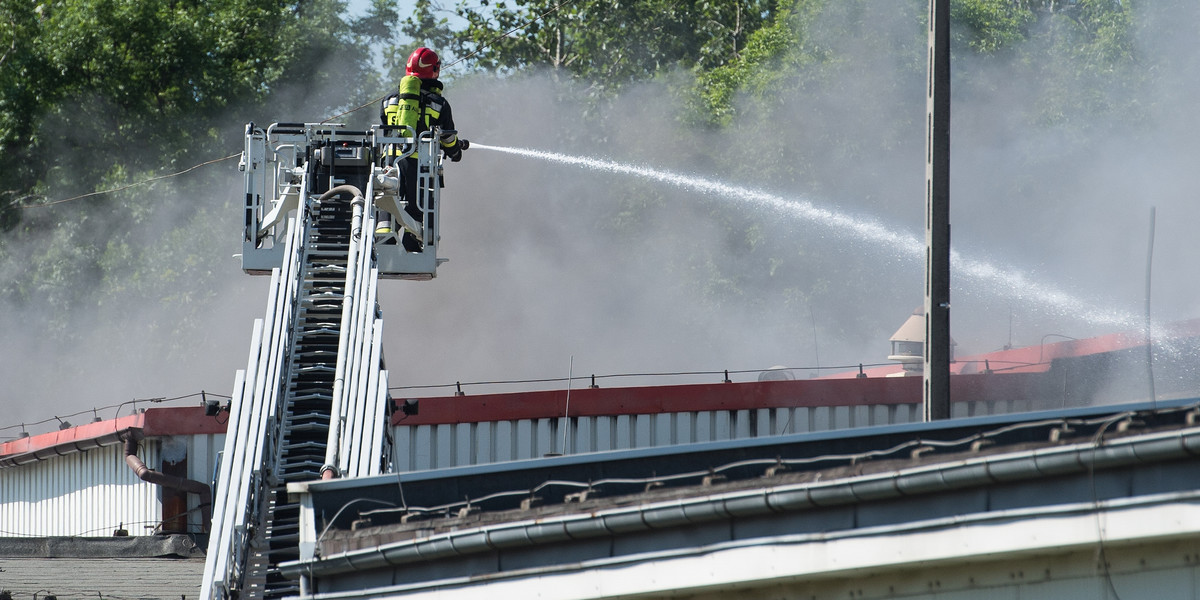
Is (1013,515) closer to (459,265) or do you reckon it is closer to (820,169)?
(820,169)

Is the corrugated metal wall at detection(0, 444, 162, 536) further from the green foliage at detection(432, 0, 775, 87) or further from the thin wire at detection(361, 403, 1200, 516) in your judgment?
the green foliage at detection(432, 0, 775, 87)

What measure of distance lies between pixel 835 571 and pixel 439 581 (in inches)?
83.1

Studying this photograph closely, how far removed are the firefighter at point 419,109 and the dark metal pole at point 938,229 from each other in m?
5.64

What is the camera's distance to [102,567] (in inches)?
587

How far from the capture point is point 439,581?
7516 millimetres

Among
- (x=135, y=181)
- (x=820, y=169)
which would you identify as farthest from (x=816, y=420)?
(x=135, y=181)

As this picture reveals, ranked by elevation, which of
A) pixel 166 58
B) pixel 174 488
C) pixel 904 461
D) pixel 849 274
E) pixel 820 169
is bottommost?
pixel 174 488

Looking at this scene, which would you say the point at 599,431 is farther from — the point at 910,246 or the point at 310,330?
the point at 910,246

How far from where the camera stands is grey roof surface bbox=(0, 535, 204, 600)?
13227mm

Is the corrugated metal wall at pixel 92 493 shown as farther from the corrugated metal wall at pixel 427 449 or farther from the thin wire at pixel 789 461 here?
the thin wire at pixel 789 461

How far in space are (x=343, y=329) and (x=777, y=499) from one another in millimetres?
5641

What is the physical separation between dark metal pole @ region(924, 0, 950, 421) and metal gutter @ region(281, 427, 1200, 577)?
4795 millimetres

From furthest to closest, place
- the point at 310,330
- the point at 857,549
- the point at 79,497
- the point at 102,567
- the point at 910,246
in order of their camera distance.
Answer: the point at 910,246, the point at 79,497, the point at 102,567, the point at 310,330, the point at 857,549

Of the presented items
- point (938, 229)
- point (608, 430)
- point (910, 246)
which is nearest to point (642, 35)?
point (910, 246)
